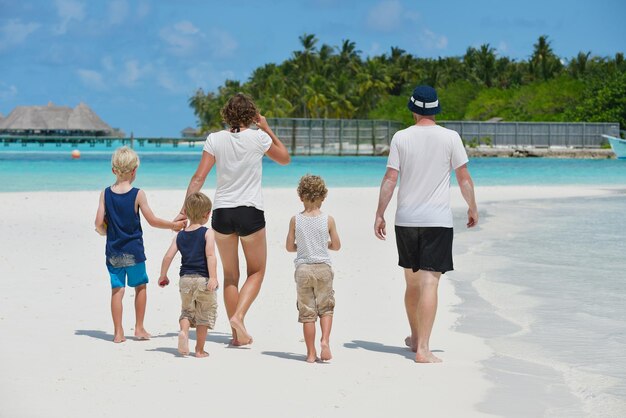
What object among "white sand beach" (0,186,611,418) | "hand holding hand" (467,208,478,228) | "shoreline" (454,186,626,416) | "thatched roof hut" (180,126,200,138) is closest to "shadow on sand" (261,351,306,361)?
"white sand beach" (0,186,611,418)

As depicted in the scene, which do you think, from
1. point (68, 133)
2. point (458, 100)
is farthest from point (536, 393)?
point (68, 133)

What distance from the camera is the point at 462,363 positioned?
6.07m

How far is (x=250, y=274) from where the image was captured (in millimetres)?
6449

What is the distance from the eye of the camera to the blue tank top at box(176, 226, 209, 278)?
5.90 meters

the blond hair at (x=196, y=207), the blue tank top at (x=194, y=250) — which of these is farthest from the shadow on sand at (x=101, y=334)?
the blond hair at (x=196, y=207)

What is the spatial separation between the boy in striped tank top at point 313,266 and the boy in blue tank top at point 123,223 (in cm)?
89

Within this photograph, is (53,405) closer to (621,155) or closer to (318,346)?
(318,346)

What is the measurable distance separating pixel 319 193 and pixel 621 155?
225 ft

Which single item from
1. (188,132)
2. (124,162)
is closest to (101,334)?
(124,162)

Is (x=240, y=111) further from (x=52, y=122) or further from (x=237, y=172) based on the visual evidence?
(x=52, y=122)

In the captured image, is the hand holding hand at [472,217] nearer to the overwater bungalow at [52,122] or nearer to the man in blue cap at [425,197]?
the man in blue cap at [425,197]

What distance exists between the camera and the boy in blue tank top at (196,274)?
588 centimetres

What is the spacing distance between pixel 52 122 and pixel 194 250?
144205mm

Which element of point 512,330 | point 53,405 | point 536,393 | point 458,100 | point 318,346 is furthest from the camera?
point 458,100
